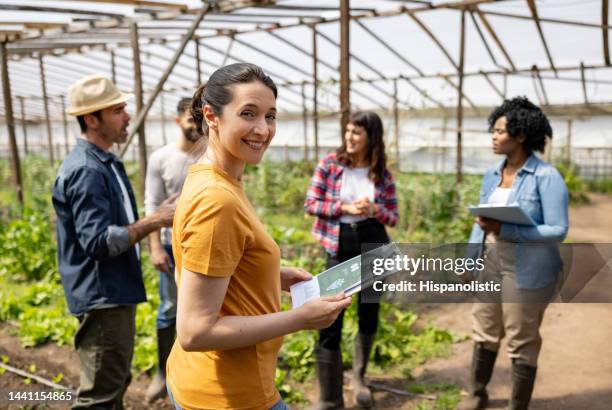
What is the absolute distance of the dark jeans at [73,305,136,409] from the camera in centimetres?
219

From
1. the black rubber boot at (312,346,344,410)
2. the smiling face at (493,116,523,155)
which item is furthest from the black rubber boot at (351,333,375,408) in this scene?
the smiling face at (493,116,523,155)

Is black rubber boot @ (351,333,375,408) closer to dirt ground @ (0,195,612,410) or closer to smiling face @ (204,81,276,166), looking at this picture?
dirt ground @ (0,195,612,410)

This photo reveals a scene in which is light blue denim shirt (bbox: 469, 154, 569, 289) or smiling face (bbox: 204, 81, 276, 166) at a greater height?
smiling face (bbox: 204, 81, 276, 166)

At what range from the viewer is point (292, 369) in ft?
11.2

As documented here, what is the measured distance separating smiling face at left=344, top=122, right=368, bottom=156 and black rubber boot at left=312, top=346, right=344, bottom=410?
117cm

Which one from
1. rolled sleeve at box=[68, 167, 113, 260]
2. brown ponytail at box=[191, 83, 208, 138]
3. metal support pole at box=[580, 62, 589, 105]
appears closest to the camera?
brown ponytail at box=[191, 83, 208, 138]

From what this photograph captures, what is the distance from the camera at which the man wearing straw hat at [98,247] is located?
2121 millimetres

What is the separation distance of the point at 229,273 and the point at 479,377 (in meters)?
2.22

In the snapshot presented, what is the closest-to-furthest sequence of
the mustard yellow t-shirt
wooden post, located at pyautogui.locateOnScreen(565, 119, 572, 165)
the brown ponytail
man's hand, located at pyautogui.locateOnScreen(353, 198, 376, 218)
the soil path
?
the mustard yellow t-shirt < the brown ponytail < man's hand, located at pyautogui.locateOnScreen(353, 198, 376, 218) < the soil path < wooden post, located at pyautogui.locateOnScreen(565, 119, 572, 165)

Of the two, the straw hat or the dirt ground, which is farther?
the dirt ground

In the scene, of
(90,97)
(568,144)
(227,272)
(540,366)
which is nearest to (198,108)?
(227,272)

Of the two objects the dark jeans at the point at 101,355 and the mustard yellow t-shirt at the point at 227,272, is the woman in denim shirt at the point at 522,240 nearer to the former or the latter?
the mustard yellow t-shirt at the point at 227,272

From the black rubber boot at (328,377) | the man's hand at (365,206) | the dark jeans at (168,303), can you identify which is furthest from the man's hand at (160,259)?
the man's hand at (365,206)

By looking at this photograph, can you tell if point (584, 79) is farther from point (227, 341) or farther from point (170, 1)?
point (227, 341)
